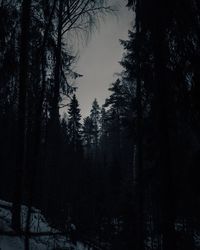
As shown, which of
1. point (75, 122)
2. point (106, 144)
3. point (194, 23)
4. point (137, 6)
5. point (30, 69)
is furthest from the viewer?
point (106, 144)

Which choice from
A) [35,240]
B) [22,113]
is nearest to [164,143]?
[22,113]

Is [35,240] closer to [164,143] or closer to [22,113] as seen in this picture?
[22,113]

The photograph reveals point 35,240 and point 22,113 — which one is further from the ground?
point 22,113

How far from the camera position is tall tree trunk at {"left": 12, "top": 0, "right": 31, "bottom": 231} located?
7598 millimetres

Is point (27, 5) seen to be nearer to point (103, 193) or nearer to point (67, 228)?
point (67, 228)

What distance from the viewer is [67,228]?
9.30m

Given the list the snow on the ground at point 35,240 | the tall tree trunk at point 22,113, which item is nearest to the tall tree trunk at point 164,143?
the snow on the ground at point 35,240

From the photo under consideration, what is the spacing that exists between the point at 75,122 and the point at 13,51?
36859 mm

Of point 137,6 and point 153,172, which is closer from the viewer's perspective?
point 137,6

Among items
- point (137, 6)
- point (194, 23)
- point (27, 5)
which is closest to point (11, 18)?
point (27, 5)

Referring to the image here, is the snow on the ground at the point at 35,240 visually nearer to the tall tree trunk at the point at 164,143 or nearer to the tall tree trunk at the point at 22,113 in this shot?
the tall tree trunk at the point at 22,113

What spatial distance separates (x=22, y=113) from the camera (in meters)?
8.12

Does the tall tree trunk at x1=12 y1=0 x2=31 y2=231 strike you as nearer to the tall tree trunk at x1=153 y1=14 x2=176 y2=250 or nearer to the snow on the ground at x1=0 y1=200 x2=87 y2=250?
the snow on the ground at x1=0 y1=200 x2=87 y2=250

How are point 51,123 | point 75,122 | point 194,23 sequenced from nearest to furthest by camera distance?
1. point 194,23
2. point 51,123
3. point 75,122
